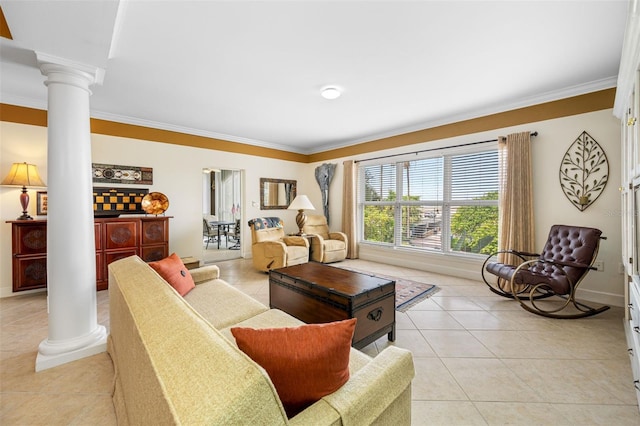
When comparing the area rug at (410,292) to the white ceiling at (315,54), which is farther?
the area rug at (410,292)

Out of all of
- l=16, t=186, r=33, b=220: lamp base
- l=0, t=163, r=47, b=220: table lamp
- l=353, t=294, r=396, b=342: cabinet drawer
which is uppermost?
l=0, t=163, r=47, b=220: table lamp

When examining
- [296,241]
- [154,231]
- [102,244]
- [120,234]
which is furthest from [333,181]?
[102,244]

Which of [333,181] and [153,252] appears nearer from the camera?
[153,252]

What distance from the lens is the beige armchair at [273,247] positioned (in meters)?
4.29

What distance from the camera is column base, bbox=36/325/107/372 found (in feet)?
6.30

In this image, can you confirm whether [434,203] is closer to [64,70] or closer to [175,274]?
[175,274]

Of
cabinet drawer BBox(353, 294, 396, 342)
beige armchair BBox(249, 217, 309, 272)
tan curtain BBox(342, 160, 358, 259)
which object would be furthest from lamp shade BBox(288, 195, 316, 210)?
cabinet drawer BBox(353, 294, 396, 342)

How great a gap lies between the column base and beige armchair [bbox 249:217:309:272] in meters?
2.39

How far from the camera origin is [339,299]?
1.96 meters

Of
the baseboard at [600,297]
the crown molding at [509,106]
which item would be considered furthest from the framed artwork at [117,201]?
the baseboard at [600,297]

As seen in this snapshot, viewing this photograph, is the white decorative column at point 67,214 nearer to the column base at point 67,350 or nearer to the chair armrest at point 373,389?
the column base at point 67,350

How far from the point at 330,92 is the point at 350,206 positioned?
287cm

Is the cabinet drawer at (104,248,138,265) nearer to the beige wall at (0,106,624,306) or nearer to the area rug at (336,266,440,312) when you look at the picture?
the beige wall at (0,106,624,306)

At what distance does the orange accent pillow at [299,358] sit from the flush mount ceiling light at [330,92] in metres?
2.93
